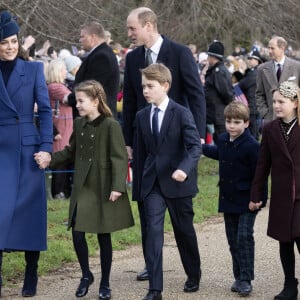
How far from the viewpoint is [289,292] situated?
6.80 meters

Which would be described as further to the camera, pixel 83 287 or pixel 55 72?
pixel 55 72

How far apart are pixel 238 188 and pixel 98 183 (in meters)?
1.07

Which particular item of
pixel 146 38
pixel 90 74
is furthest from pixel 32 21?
pixel 146 38

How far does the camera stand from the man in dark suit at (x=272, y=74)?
11.1m

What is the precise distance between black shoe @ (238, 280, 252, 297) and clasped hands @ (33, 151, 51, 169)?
168cm

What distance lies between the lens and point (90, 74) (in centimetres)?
866

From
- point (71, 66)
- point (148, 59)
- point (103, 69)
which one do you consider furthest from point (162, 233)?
point (71, 66)

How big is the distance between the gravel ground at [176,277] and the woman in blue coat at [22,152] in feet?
1.47

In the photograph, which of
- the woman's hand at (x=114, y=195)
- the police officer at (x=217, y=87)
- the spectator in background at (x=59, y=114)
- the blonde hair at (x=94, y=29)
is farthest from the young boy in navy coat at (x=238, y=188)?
the police officer at (x=217, y=87)

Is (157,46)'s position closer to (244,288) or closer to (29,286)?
(244,288)

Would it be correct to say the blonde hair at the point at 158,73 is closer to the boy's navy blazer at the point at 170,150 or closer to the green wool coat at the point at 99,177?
the boy's navy blazer at the point at 170,150

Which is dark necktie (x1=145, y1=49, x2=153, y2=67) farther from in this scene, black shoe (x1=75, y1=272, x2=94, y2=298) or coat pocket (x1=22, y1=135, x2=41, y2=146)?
black shoe (x1=75, y1=272, x2=94, y2=298)

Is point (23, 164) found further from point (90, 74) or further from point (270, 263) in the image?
point (270, 263)

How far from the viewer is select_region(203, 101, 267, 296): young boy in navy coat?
7.09m
